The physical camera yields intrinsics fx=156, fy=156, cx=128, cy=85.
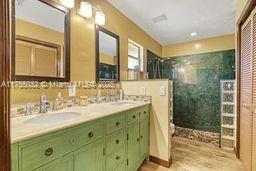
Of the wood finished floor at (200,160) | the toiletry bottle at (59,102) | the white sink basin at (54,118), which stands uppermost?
the toiletry bottle at (59,102)

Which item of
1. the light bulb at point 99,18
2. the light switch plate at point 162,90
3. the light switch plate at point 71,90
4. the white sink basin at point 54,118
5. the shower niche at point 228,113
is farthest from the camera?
the shower niche at point 228,113

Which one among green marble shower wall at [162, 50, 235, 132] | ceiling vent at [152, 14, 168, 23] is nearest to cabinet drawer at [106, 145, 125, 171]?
ceiling vent at [152, 14, 168, 23]

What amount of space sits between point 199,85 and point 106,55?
2.66 m

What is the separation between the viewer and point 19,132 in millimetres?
834

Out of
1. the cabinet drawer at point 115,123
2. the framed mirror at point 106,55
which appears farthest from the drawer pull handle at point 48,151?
the framed mirror at point 106,55

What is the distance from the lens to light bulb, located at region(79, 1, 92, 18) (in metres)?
1.86

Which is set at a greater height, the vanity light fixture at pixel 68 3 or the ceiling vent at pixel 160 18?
the ceiling vent at pixel 160 18

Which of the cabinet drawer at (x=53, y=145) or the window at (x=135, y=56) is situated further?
the window at (x=135, y=56)

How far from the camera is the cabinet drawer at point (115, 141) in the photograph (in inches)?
55.8

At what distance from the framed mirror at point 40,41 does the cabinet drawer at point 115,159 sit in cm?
92

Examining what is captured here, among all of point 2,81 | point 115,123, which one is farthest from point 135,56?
point 2,81

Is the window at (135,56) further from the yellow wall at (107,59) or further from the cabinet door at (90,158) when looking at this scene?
the cabinet door at (90,158)

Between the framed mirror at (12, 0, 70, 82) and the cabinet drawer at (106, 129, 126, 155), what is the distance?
0.78 meters

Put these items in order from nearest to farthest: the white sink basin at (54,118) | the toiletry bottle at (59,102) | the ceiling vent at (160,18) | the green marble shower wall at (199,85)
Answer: the white sink basin at (54,118) → the toiletry bottle at (59,102) → the ceiling vent at (160,18) → the green marble shower wall at (199,85)
